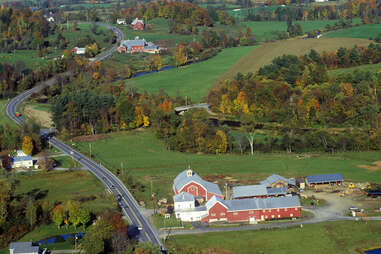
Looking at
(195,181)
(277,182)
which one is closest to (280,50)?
(277,182)

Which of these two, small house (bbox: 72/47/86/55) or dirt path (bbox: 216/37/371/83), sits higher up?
small house (bbox: 72/47/86/55)

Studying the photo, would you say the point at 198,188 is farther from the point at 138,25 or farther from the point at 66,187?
the point at 138,25

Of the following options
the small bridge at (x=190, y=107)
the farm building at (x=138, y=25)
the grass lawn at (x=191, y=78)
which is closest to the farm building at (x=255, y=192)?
the small bridge at (x=190, y=107)

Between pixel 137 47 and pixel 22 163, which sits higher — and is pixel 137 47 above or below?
above

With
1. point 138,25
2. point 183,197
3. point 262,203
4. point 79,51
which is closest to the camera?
point 262,203

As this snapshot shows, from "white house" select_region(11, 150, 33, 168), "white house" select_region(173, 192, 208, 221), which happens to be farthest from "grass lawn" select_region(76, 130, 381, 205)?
"white house" select_region(11, 150, 33, 168)

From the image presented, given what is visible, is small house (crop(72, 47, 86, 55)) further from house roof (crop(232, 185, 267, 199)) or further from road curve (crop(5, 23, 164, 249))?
house roof (crop(232, 185, 267, 199))

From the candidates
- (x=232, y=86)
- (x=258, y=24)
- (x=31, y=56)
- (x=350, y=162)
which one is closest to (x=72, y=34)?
(x=31, y=56)

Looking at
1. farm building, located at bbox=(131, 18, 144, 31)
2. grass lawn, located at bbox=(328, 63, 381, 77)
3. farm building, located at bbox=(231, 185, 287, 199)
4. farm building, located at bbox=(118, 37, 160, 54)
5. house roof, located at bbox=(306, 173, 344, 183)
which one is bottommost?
house roof, located at bbox=(306, 173, 344, 183)

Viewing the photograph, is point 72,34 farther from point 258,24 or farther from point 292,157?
point 292,157
